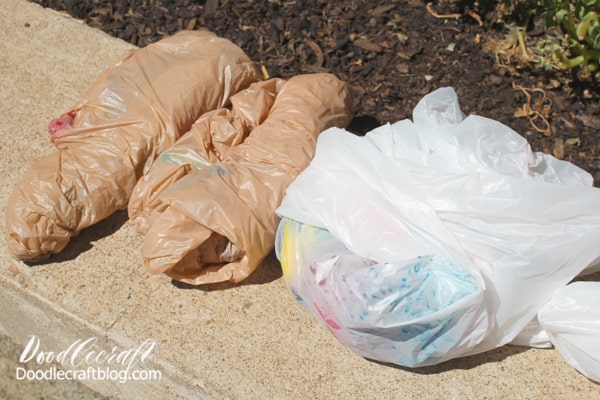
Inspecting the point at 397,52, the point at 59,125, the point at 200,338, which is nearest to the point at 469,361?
the point at 200,338

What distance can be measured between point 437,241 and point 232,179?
0.93m

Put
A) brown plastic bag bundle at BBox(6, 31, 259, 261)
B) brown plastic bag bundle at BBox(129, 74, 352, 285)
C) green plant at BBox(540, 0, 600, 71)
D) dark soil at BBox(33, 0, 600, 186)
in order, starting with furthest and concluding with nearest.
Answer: dark soil at BBox(33, 0, 600, 186)
green plant at BBox(540, 0, 600, 71)
brown plastic bag bundle at BBox(6, 31, 259, 261)
brown plastic bag bundle at BBox(129, 74, 352, 285)

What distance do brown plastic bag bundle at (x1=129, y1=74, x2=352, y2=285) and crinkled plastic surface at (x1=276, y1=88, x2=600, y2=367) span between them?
15 cm

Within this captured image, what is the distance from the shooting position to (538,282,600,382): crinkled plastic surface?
9.12 ft

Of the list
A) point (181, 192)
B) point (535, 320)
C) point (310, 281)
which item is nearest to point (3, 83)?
point (181, 192)

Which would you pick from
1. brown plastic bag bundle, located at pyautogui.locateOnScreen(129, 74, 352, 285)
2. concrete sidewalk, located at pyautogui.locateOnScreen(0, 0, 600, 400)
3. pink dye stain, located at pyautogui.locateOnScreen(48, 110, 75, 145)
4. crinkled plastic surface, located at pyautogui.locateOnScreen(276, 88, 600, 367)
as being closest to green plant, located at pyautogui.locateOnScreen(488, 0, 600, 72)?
crinkled plastic surface, located at pyautogui.locateOnScreen(276, 88, 600, 367)

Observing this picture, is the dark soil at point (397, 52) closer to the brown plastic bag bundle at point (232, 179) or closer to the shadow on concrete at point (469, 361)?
the brown plastic bag bundle at point (232, 179)

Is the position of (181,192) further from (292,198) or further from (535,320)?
(535,320)

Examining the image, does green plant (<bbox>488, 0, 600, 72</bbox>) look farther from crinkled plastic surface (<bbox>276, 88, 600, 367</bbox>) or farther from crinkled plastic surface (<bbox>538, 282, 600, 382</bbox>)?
crinkled plastic surface (<bbox>538, 282, 600, 382</bbox>)

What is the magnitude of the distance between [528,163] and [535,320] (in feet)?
2.08

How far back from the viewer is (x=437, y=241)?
283 centimetres

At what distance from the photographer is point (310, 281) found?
9.71 feet

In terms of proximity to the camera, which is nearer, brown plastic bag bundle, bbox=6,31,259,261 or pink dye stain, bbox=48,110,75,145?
brown plastic bag bundle, bbox=6,31,259,261

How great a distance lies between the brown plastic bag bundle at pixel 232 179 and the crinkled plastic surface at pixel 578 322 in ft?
3.84
